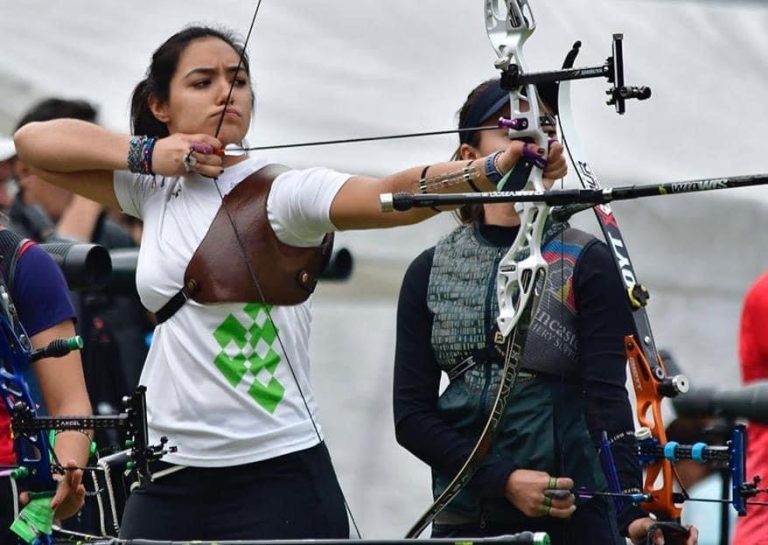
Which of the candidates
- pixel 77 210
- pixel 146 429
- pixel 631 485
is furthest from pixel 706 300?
pixel 146 429

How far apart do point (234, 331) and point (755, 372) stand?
2.60 ft

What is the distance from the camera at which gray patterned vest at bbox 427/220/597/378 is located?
9.01ft

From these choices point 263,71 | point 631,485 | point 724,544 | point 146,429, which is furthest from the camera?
point 263,71

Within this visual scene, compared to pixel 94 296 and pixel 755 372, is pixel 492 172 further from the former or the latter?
pixel 94 296

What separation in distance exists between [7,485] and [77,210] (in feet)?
5.39

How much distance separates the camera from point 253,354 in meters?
2.70

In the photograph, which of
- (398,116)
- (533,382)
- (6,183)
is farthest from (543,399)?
(398,116)

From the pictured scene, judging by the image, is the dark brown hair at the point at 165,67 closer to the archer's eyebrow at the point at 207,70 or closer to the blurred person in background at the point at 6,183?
the archer's eyebrow at the point at 207,70

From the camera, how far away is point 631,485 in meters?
2.65

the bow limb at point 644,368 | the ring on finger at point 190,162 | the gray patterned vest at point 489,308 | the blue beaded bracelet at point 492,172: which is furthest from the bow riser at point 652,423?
the ring on finger at point 190,162

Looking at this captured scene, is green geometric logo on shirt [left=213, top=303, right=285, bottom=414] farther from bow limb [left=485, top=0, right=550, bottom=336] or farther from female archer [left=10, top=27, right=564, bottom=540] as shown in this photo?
bow limb [left=485, top=0, right=550, bottom=336]

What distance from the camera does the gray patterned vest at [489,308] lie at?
2746 mm

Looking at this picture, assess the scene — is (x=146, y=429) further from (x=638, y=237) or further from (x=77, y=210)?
(x=638, y=237)

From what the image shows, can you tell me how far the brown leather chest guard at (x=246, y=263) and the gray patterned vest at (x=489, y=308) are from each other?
223 mm
